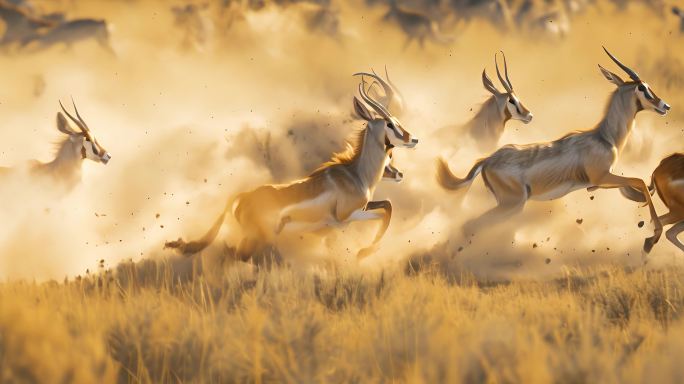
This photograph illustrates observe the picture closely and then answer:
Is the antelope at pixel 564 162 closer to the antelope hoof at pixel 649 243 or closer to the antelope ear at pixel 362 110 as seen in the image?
the antelope hoof at pixel 649 243

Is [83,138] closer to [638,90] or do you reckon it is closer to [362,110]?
[362,110]

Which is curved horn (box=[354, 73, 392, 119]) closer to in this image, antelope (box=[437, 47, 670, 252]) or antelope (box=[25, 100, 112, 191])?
antelope (box=[437, 47, 670, 252])

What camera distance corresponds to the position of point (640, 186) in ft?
30.1

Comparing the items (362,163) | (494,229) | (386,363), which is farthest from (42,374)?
(494,229)

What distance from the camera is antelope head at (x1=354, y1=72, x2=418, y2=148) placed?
8.42 metres

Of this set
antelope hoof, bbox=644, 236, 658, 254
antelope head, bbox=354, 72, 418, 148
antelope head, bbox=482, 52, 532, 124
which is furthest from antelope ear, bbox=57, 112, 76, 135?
antelope hoof, bbox=644, 236, 658, 254

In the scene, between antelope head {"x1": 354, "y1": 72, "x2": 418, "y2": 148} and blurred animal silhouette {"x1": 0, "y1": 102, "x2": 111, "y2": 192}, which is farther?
blurred animal silhouette {"x1": 0, "y1": 102, "x2": 111, "y2": 192}

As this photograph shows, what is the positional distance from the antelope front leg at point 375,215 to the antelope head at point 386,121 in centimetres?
57

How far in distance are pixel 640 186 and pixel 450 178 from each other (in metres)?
1.89

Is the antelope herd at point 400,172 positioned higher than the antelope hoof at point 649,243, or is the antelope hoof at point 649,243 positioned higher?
the antelope herd at point 400,172

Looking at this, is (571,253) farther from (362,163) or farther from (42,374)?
(42,374)

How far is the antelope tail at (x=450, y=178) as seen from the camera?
9609mm

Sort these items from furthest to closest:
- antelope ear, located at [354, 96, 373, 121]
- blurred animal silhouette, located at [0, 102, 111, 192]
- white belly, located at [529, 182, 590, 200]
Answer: white belly, located at [529, 182, 590, 200], blurred animal silhouette, located at [0, 102, 111, 192], antelope ear, located at [354, 96, 373, 121]

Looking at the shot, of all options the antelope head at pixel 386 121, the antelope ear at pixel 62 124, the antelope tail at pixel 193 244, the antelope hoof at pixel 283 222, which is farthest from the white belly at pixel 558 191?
the antelope ear at pixel 62 124
